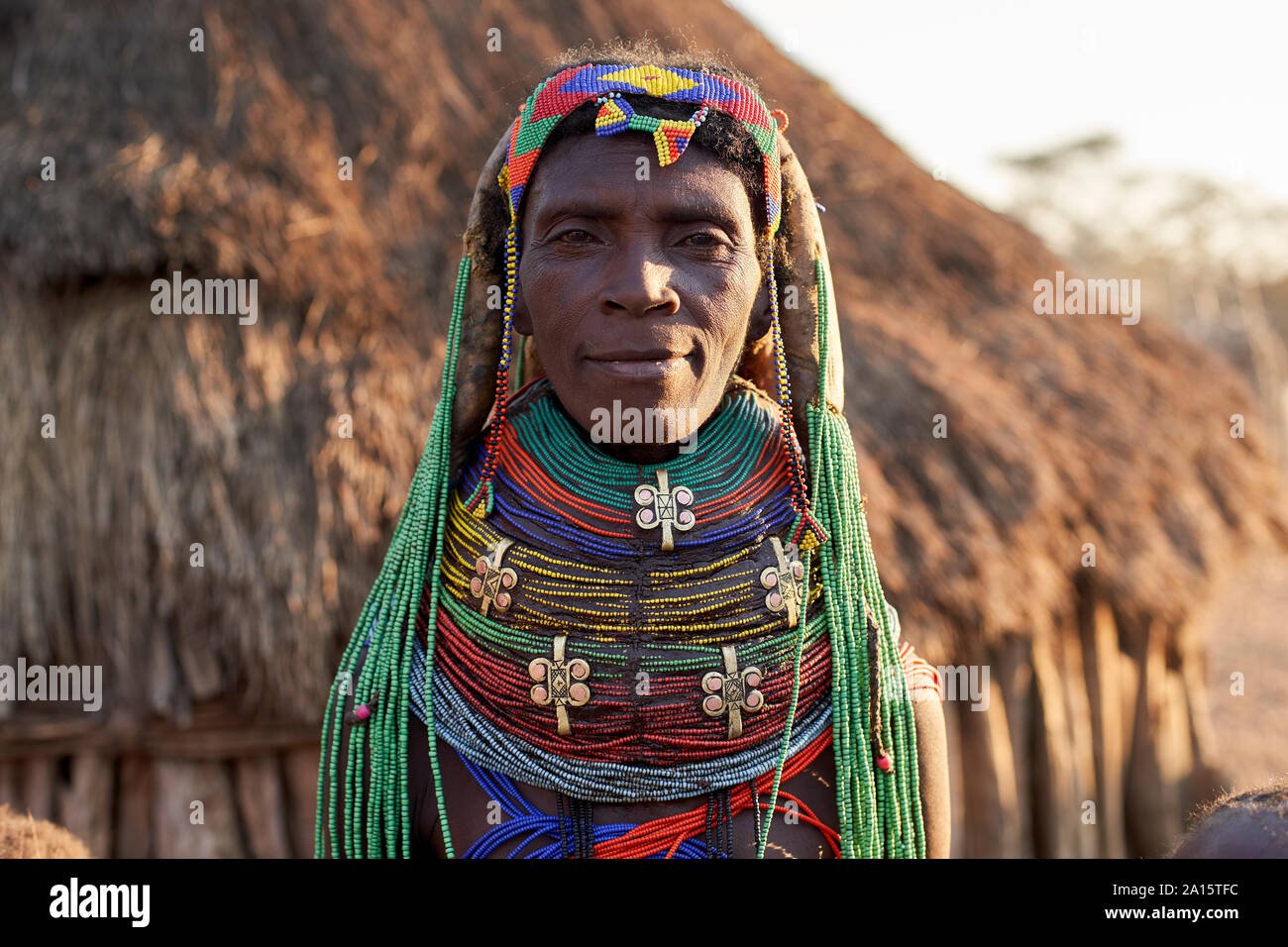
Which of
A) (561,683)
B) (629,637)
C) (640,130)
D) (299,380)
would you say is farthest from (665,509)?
(299,380)

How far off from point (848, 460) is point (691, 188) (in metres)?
0.54

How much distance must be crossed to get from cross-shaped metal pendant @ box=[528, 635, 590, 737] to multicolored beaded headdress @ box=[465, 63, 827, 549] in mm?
278

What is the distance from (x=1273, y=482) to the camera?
6.84 metres

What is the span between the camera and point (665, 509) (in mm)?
1897

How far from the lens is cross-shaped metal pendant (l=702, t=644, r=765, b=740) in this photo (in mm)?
1851

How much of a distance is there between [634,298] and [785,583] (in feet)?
1.68

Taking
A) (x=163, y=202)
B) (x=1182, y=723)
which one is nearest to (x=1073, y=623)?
(x=1182, y=723)

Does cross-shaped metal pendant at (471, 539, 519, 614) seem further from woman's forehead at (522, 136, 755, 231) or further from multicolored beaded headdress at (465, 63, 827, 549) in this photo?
woman's forehead at (522, 136, 755, 231)

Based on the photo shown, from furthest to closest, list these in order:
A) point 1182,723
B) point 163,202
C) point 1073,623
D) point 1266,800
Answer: point 1182,723 → point 1073,623 → point 163,202 → point 1266,800

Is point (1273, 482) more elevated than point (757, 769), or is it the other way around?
point (1273, 482)

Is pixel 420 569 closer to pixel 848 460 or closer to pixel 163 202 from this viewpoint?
pixel 848 460

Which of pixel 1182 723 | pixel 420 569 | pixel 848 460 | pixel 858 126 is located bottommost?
pixel 1182 723

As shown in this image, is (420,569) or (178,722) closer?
(420,569)

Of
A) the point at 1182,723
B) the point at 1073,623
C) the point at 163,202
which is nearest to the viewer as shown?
the point at 163,202
